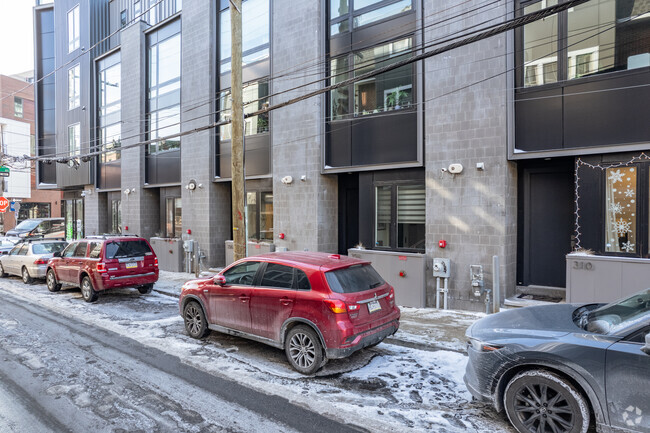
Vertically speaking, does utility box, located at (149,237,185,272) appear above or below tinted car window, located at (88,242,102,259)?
below

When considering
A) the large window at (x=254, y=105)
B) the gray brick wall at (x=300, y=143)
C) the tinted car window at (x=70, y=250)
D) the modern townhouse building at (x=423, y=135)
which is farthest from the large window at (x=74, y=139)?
the gray brick wall at (x=300, y=143)

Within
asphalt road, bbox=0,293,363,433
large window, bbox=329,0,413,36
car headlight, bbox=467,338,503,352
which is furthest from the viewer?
large window, bbox=329,0,413,36

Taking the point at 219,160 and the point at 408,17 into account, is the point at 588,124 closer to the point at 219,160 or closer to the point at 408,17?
the point at 408,17

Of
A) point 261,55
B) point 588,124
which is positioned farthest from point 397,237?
point 261,55

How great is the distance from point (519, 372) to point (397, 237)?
683cm

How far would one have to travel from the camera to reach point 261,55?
13836mm

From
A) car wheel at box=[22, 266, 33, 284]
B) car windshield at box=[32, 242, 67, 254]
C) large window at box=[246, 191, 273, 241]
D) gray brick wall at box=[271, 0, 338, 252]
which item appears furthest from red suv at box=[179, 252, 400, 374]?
car wheel at box=[22, 266, 33, 284]

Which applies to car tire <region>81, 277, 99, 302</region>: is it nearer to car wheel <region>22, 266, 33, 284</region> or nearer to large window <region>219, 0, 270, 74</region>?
car wheel <region>22, 266, 33, 284</region>

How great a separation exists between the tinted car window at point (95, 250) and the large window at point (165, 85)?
269 inches

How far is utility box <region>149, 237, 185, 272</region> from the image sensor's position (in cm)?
1617

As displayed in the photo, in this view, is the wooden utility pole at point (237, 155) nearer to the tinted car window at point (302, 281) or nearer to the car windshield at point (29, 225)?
the tinted car window at point (302, 281)

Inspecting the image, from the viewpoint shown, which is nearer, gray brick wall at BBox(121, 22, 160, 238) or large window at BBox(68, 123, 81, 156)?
gray brick wall at BBox(121, 22, 160, 238)

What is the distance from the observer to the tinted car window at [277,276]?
236 inches

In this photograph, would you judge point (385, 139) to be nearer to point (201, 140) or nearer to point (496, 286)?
point (496, 286)
